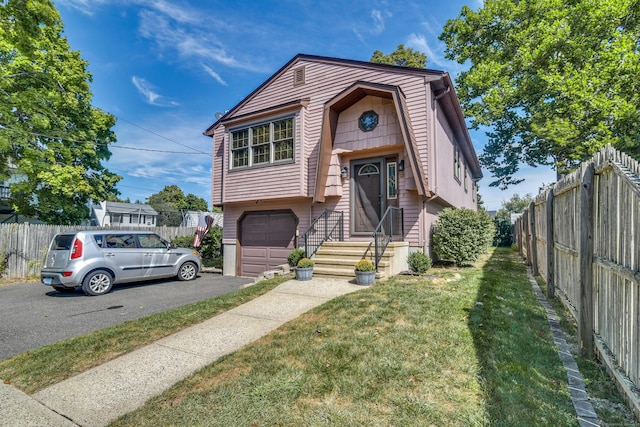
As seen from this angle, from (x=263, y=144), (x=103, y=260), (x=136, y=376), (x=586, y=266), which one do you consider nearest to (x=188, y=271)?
(x=103, y=260)

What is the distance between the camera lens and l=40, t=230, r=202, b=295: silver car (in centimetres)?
756

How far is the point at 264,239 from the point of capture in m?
11.5

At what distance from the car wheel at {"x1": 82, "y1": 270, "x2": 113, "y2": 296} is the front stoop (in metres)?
5.47

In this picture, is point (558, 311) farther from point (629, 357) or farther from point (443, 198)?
point (443, 198)

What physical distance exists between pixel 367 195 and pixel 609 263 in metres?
7.10

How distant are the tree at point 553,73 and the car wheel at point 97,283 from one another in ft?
65.0

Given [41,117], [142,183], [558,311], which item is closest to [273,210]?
[558,311]

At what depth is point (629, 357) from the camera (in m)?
2.30

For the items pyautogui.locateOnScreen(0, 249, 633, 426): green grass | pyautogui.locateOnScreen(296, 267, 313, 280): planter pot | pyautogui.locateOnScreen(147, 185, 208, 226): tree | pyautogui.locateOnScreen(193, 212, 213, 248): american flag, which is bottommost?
pyautogui.locateOnScreen(0, 249, 633, 426): green grass

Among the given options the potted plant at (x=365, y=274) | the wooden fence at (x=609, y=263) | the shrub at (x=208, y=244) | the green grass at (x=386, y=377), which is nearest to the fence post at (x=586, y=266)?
the wooden fence at (x=609, y=263)

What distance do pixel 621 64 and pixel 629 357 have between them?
18.5m

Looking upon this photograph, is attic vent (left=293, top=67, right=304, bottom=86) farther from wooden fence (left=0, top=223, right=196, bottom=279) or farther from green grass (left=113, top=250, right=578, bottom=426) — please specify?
wooden fence (left=0, top=223, right=196, bottom=279)

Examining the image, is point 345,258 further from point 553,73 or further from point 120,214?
point 120,214

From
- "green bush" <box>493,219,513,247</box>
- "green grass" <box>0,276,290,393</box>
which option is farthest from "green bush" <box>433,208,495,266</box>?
"green bush" <box>493,219,513,247</box>
